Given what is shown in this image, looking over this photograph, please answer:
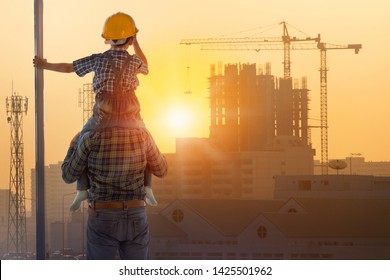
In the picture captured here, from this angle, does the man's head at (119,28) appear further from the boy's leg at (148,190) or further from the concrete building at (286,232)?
the concrete building at (286,232)

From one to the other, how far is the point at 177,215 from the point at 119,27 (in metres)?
63.7

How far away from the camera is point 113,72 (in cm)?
459

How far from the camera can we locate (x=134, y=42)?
481cm

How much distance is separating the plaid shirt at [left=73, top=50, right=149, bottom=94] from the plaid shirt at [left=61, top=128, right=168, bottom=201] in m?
0.21

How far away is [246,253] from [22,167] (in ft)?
96.7

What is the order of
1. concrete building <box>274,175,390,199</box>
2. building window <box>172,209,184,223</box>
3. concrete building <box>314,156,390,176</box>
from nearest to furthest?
building window <box>172,209,184,223</box> < concrete building <box>274,175,390,199</box> < concrete building <box>314,156,390,176</box>

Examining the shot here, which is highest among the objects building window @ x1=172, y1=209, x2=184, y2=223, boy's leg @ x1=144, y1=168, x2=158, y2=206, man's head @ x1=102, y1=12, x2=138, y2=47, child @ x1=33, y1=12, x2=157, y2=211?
man's head @ x1=102, y1=12, x2=138, y2=47

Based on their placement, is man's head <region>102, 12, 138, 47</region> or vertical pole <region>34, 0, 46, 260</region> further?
vertical pole <region>34, 0, 46, 260</region>

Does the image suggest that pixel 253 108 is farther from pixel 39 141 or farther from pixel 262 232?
pixel 39 141

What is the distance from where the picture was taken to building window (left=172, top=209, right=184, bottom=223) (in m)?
67.1

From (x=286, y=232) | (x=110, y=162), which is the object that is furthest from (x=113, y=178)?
(x=286, y=232)

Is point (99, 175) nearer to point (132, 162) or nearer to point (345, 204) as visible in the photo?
point (132, 162)

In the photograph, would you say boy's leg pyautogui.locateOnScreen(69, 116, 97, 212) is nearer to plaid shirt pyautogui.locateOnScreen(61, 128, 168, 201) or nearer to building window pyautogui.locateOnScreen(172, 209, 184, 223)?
plaid shirt pyautogui.locateOnScreen(61, 128, 168, 201)

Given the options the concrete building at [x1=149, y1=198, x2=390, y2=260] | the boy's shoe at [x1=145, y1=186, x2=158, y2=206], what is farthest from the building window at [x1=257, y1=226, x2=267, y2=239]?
the boy's shoe at [x1=145, y1=186, x2=158, y2=206]
